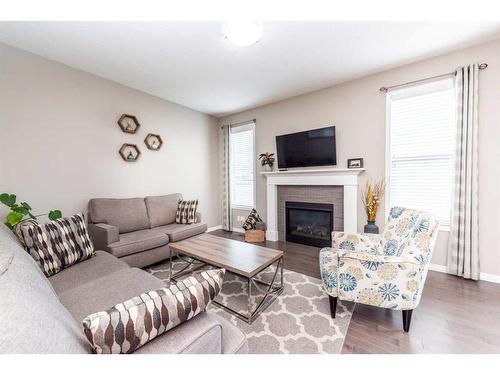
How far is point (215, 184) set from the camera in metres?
4.52

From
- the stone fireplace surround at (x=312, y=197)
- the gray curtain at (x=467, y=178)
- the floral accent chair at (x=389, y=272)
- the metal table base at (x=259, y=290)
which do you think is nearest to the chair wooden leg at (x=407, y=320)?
the floral accent chair at (x=389, y=272)

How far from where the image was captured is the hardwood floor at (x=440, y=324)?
4.36 ft

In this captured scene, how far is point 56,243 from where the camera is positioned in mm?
1580


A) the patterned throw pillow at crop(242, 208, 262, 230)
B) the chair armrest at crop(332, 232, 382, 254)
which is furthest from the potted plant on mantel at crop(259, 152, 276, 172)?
the chair armrest at crop(332, 232, 382, 254)

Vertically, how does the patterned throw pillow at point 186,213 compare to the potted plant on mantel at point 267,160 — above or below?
below

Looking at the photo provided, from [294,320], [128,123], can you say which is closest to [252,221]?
[294,320]

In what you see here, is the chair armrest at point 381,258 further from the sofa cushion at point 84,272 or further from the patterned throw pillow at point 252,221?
the patterned throw pillow at point 252,221

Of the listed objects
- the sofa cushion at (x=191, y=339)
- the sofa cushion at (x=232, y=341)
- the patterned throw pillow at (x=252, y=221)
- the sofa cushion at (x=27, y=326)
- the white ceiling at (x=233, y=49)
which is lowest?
the patterned throw pillow at (x=252, y=221)

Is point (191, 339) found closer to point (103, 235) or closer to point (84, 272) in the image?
point (84, 272)

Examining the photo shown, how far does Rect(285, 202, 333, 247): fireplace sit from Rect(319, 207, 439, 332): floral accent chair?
1501 millimetres

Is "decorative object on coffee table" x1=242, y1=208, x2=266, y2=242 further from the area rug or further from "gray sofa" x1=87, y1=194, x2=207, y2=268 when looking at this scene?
the area rug

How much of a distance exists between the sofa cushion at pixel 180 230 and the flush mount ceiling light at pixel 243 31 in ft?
7.61

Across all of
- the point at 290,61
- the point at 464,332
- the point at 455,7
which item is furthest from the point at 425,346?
the point at 290,61

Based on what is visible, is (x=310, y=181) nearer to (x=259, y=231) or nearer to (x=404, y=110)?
(x=259, y=231)
